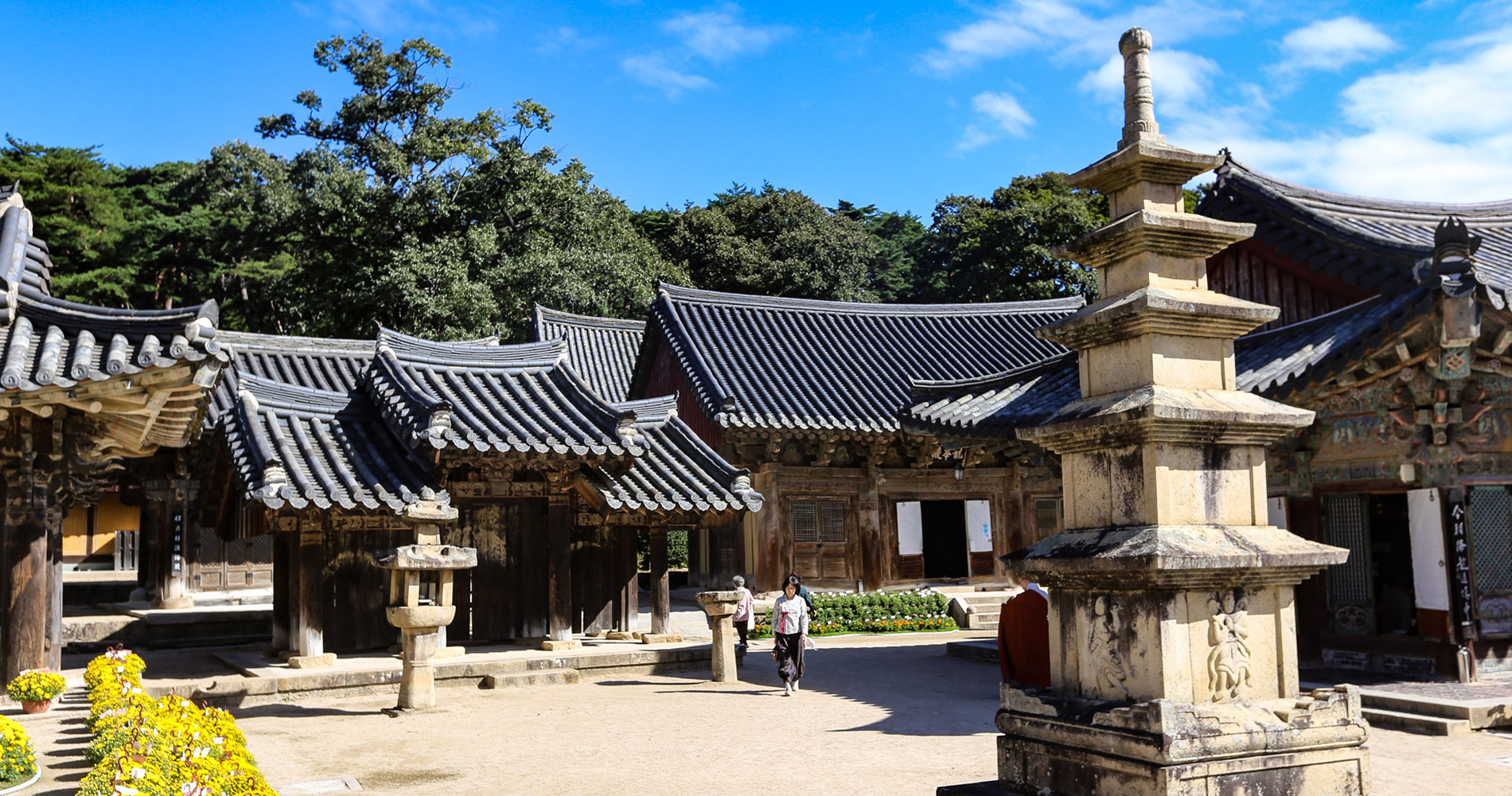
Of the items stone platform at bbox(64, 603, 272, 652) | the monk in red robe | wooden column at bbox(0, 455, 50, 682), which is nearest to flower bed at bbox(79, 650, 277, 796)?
wooden column at bbox(0, 455, 50, 682)

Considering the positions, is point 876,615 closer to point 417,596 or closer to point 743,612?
point 743,612

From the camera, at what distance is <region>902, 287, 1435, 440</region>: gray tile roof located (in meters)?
11.1

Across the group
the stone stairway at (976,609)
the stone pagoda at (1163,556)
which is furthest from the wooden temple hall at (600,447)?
the stone stairway at (976,609)

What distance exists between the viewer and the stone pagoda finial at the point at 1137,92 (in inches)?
251

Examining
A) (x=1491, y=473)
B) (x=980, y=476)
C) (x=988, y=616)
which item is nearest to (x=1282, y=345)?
(x=1491, y=473)

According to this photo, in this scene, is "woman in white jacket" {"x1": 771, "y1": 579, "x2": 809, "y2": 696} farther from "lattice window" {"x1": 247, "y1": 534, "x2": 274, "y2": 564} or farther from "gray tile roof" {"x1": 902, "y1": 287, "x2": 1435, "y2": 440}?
"lattice window" {"x1": 247, "y1": 534, "x2": 274, "y2": 564}

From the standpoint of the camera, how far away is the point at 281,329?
40.5 meters

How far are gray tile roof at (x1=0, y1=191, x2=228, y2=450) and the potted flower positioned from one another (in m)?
2.73

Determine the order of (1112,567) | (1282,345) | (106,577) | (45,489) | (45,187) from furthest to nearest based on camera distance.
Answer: (45,187)
(106,577)
(1282,345)
(45,489)
(1112,567)

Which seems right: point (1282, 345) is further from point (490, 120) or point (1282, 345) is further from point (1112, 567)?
point (490, 120)

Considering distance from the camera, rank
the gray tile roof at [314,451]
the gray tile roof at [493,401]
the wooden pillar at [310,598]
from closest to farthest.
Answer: the gray tile roof at [314,451], the wooden pillar at [310,598], the gray tile roof at [493,401]

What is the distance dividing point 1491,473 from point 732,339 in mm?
18490

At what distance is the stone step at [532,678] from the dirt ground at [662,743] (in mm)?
191

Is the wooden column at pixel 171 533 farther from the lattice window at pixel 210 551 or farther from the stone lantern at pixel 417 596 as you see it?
the stone lantern at pixel 417 596
